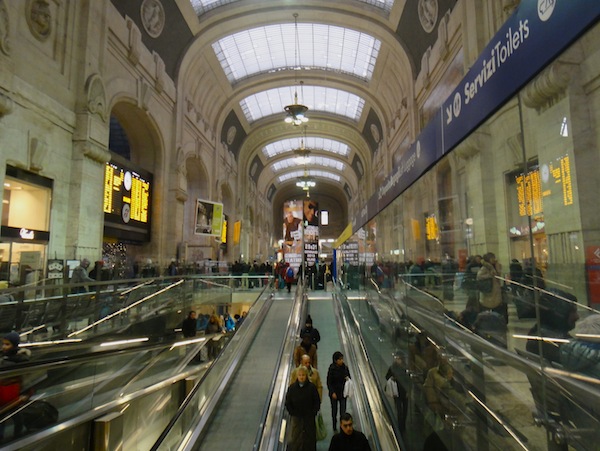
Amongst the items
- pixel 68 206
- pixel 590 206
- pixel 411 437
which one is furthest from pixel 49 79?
pixel 590 206

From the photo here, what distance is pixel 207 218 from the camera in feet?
59.7

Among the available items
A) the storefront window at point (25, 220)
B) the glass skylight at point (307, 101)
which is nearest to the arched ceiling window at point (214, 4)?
the glass skylight at point (307, 101)

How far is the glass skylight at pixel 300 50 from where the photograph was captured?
783 inches

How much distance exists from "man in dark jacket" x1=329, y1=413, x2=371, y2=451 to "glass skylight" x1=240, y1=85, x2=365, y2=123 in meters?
24.6

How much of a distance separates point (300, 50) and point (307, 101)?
6.85 m

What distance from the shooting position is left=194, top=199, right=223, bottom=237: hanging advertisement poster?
17766mm

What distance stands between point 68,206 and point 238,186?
19383mm

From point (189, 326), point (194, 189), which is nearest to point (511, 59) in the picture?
point (189, 326)

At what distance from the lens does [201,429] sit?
203 inches

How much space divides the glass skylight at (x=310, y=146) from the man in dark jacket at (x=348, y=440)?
3448 cm

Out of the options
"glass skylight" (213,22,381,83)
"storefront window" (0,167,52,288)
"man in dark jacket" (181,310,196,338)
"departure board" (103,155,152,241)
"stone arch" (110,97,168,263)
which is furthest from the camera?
"glass skylight" (213,22,381,83)

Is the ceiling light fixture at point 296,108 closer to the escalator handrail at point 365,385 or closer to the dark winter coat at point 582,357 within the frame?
the escalator handrail at point 365,385

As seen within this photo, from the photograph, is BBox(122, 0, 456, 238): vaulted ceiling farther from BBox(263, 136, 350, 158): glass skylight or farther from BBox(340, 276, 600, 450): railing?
BBox(340, 276, 600, 450): railing

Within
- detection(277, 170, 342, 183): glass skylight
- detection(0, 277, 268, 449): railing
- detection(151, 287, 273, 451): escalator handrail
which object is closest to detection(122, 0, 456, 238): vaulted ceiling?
detection(151, 287, 273, 451): escalator handrail
